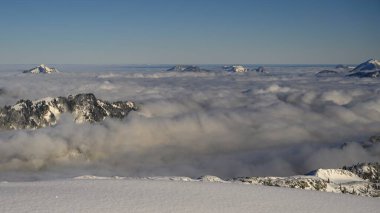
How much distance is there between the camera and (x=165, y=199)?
4425cm

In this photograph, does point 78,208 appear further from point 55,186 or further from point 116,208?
point 55,186

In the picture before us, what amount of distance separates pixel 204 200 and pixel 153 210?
8.02 meters

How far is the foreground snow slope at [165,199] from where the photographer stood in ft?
131

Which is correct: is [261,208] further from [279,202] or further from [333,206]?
[333,206]

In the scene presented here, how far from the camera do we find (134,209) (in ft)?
129

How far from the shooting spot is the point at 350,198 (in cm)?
5256

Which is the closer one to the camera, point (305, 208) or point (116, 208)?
point (116, 208)

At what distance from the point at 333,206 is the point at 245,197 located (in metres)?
11.0

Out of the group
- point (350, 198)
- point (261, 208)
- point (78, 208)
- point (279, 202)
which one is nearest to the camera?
point (78, 208)

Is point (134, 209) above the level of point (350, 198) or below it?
above

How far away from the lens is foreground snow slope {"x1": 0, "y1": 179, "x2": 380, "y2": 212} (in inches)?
1569

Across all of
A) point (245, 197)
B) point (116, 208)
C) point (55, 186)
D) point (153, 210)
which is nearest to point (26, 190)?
point (55, 186)

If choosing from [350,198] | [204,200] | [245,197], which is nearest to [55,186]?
[204,200]

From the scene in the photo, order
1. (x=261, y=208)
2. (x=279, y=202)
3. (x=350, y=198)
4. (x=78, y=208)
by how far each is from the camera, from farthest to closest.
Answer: (x=350, y=198) < (x=279, y=202) < (x=261, y=208) < (x=78, y=208)
